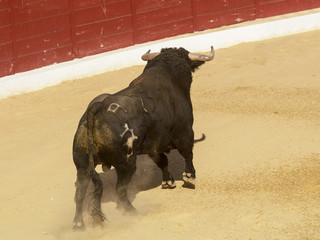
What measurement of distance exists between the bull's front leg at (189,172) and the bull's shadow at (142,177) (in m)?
0.37

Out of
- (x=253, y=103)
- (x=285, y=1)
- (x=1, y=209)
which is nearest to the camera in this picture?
(x=1, y=209)

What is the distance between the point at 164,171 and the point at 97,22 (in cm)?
586

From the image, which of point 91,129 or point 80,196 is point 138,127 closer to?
point 91,129

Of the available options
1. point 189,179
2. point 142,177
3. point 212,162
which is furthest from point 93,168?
point 212,162

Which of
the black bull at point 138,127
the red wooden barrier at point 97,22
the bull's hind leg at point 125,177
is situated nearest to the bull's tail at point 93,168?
the black bull at point 138,127

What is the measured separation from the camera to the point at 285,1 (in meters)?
14.5

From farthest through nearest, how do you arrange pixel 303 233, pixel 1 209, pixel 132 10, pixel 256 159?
pixel 132 10
pixel 256 159
pixel 1 209
pixel 303 233

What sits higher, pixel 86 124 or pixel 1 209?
pixel 86 124

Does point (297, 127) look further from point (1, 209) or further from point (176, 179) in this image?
point (1, 209)

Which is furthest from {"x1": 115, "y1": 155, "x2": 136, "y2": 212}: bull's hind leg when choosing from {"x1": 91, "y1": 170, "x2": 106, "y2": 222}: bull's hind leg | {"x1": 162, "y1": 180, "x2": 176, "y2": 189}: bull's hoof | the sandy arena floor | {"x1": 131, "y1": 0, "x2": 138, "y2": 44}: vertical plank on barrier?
{"x1": 131, "y1": 0, "x2": 138, "y2": 44}: vertical plank on barrier

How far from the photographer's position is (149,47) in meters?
13.2

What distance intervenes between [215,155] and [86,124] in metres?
2.27

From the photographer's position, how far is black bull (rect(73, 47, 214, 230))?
6992mm

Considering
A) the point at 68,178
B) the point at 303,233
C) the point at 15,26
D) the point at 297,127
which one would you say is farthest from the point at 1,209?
the point at 15,26
